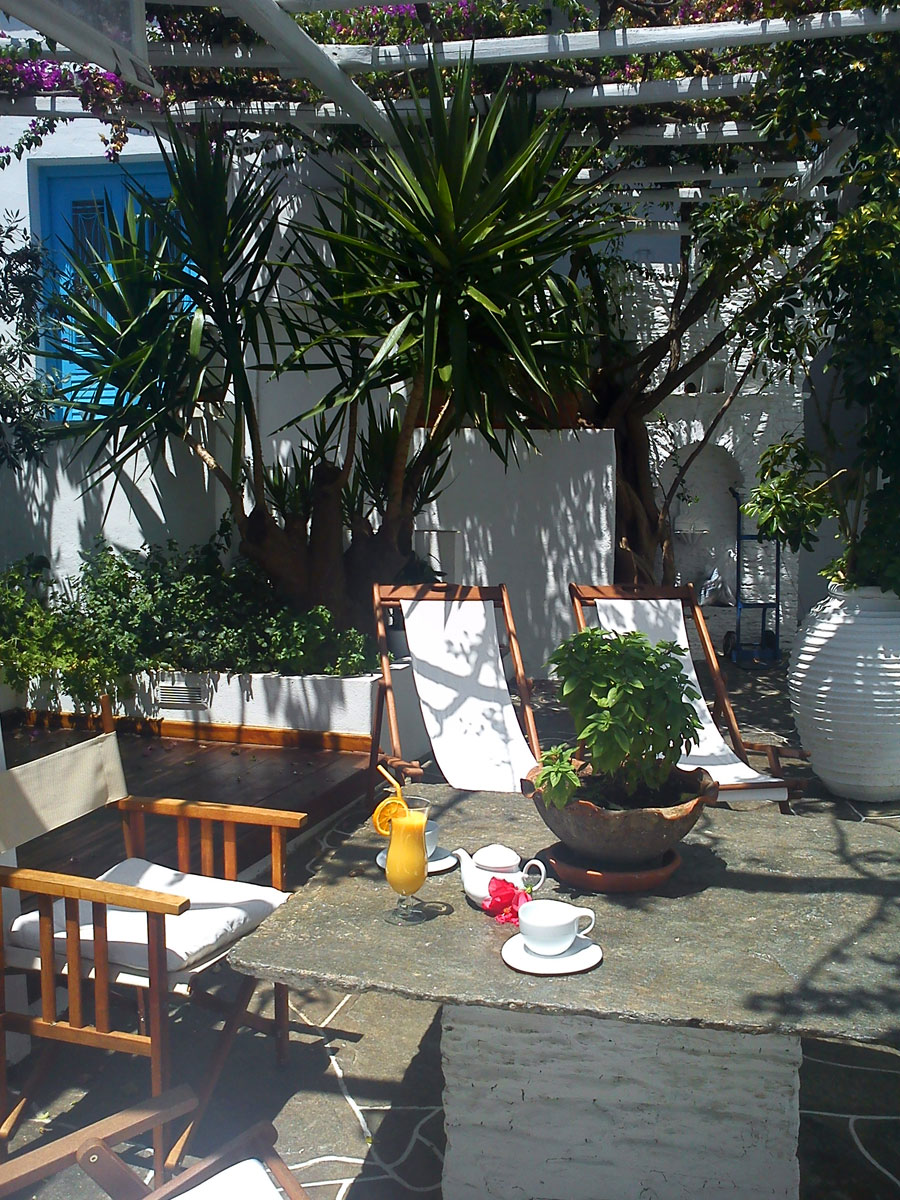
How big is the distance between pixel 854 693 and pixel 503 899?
9.22ft

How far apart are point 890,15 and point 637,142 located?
5.70 feet

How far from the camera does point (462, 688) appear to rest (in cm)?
452

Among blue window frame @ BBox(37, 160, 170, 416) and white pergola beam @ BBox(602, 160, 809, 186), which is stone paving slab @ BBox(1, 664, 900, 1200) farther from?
blue window frame @ BBox(37, 160, 170, 416)

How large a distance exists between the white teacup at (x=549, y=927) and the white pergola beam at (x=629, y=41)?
149 inches

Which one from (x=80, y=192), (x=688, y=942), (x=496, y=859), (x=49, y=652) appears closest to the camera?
(x=688, y=942)

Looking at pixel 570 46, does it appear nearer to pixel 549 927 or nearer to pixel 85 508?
pixel 85 508

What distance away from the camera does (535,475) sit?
7289 mm

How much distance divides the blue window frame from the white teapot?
616cm

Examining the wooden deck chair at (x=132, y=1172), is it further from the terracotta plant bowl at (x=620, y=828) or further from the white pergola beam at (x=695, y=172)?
the white pergola beam at (x=695, y=172)

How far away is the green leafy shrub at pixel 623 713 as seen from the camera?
7.86 ft

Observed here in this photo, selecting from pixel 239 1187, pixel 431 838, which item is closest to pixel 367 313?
pixel 431 838

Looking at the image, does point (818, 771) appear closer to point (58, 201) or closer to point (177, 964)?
point (177, 964)

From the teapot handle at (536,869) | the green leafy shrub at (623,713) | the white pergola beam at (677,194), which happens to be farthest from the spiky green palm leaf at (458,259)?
the white pergola beam at (677,194)

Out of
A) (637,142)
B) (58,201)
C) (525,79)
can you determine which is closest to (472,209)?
(525,79)
